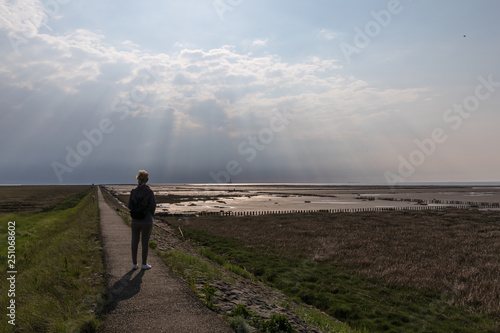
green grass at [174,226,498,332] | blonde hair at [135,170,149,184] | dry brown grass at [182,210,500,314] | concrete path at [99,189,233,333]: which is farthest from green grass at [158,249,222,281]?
dry brown grass at [182,210,500,314]

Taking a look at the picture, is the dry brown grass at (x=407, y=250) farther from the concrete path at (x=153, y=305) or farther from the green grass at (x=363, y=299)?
the concrete path at (x=153, y=305)

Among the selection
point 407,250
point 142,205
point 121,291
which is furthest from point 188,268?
point 407,250

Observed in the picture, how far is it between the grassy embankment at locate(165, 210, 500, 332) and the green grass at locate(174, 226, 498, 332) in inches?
1.3

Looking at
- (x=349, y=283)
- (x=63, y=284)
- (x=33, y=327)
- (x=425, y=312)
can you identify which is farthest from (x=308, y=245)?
(x=33, y=327)

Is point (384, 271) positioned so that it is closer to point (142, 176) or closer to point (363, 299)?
point (363, 299)

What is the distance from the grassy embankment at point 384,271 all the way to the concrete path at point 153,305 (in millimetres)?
6011

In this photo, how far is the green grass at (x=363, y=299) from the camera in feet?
31.3

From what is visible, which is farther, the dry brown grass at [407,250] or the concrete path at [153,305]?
the dry brown grass at [407,250]

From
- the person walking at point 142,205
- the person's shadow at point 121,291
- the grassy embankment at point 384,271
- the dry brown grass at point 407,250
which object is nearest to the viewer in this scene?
the person's shadow at point 121,291

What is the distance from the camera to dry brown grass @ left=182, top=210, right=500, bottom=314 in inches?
505

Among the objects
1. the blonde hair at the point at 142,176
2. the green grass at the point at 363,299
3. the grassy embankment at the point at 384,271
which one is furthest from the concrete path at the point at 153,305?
the grassy embankment at the point at 384,271

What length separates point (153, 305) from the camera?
245 inches

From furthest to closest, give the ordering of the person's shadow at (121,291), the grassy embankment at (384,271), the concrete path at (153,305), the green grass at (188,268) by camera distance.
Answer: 1. the grassy embankment at (384,271)
2. the green grass at (188,268)
3. the person's shadow at (121,291)
4. the concrete path at (153,305)

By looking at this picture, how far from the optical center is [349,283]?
1343 cm
